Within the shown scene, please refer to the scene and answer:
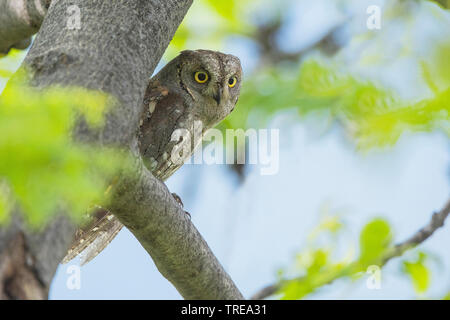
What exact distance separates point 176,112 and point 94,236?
0.69 m

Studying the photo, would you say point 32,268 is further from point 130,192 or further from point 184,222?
point 184,222

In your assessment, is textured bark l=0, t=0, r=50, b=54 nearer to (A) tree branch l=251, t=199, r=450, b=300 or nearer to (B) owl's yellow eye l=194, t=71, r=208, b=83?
(B) owl's yellow eye l=194, t=71, r=208, b=83

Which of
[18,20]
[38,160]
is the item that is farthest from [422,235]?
[18,20]

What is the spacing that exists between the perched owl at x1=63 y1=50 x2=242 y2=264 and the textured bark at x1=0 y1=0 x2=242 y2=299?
0.61m

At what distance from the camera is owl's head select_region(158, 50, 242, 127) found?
2.94m

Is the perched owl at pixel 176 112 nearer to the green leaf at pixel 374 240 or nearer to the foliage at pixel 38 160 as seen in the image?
the green leaf at pixel 374 240

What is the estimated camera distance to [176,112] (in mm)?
2760

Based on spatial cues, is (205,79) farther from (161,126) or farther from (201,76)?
(161,126)

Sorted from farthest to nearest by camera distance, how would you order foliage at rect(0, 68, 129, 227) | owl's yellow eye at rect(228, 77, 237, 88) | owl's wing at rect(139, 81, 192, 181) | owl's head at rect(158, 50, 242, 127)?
owl's yellow eye at rect(228, 77, 237, 88)
owl's head at rect(158, 50, 242, 127)
owl's wing at rect(139, 81, 192, 181)
foliage at rect(0, 68, 129, 227)

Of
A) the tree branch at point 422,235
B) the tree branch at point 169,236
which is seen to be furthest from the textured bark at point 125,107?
the tree branch at point 422,235

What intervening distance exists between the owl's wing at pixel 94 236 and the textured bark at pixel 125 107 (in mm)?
551

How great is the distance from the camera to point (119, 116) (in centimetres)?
121

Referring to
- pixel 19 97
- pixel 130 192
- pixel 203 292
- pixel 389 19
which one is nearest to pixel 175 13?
pixel 130 192

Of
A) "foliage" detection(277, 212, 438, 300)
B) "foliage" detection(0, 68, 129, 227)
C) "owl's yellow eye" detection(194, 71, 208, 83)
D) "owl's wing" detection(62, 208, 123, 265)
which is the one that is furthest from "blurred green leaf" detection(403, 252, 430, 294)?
"owl's yellow eye" detection(194, 71, 208, 83)
